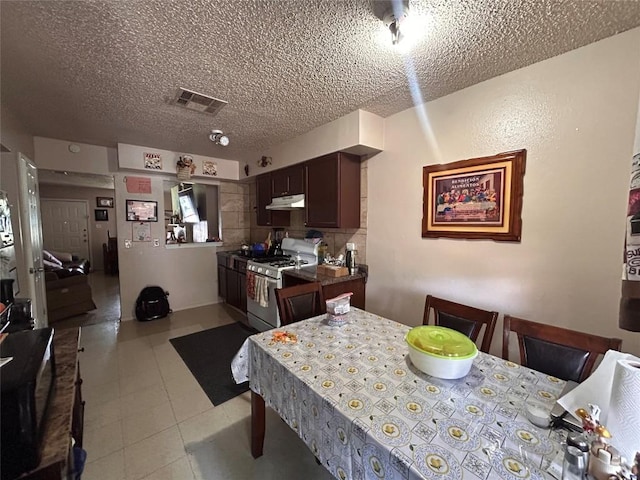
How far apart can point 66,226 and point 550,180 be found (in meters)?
9.43

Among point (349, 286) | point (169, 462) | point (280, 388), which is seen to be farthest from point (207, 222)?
point (280, 388)

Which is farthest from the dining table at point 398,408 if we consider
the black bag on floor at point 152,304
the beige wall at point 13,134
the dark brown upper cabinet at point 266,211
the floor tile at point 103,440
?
the black bag on floor at point 152,304

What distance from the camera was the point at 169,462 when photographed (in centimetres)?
152

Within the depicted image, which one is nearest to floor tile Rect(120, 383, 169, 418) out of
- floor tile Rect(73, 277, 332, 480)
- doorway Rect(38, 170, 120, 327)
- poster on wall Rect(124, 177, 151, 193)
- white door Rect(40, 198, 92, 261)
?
floor tile Rect(73, 277, 332, 480)

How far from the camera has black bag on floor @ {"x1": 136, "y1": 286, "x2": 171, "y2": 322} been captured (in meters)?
3.67

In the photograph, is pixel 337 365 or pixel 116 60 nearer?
pixel 337 365

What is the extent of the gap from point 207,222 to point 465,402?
183 inches

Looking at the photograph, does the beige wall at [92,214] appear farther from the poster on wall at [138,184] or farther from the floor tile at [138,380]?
the floor tile at [138,380]

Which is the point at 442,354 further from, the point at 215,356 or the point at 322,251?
the point at 215,356

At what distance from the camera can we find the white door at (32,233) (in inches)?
94.1

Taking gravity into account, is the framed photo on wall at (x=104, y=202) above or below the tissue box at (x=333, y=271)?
above

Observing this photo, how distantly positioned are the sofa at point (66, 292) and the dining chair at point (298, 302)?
392cm

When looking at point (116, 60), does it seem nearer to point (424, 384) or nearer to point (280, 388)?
point (280, 388)

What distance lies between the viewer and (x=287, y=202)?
10.7ft
